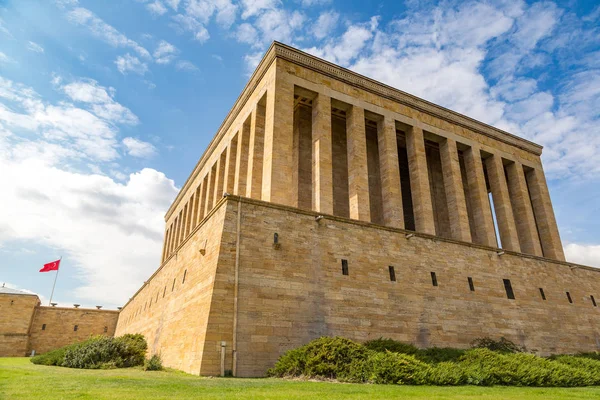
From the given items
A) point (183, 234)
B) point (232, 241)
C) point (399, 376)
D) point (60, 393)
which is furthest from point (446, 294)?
point (183, 234)

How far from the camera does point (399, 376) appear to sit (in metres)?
9.72

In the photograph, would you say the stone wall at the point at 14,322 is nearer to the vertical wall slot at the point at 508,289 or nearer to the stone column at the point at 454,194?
the stone column at the point at 454,194

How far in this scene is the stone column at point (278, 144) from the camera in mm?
17750

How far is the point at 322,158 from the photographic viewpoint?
766 inches

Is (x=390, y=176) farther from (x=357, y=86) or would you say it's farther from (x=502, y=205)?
(x=502, y=205)

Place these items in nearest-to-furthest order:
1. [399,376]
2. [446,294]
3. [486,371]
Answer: [399,376] < [486,371] < [446,294]

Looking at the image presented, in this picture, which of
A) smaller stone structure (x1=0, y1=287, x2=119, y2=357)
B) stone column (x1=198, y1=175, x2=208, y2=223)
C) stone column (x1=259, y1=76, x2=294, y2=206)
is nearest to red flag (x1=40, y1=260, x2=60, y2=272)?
smaller stone structure (x1=0, y1=287, x2=119, y2=357)

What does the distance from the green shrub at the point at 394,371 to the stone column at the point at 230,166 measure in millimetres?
17055

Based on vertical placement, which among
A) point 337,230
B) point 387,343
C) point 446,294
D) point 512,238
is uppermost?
point 512,238

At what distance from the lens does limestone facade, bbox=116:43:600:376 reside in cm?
1301

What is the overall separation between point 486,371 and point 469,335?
5982mm

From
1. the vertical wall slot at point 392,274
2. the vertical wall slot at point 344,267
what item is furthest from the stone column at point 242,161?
the vertical wall slot at point 392,274

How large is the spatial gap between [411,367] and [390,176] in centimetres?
1275

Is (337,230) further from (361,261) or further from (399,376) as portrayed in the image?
(399,376)
